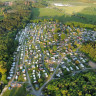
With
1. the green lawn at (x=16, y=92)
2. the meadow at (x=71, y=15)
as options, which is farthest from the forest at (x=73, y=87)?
the meadow at (x=71, y=15)

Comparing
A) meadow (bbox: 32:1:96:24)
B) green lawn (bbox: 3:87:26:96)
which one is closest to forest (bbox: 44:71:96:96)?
green lawn (bbox: 3:87:26:96)

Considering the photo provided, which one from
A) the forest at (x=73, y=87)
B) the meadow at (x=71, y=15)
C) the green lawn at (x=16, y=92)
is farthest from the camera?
the meadow at (x=71, y=15)

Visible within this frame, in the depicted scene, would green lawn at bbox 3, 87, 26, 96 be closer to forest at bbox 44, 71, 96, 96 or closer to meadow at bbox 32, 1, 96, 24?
forest at bbox 44, 71, 96, 96

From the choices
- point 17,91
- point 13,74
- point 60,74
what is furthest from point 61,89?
point 13,74

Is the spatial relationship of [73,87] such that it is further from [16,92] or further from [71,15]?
[71,15]

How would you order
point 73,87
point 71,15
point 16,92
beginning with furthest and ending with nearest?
point 71,15 < point 16,92 < point 73,87

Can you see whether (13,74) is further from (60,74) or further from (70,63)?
(70,63)

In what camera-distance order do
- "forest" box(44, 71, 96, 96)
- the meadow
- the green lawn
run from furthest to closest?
the meadow, the green lawn, "forest" box(44, 71, 96, 96)

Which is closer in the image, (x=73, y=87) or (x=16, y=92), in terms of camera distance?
(x=73, y=87)

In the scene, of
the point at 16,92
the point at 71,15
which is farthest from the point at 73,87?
the point at 71,15

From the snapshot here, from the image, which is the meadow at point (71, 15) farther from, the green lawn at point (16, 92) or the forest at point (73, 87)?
the green lawn at point (16, 92)

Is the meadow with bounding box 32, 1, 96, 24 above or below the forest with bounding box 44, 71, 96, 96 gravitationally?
above
